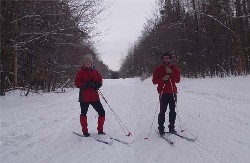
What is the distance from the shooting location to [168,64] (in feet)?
26.5

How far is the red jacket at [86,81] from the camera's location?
25.8ft

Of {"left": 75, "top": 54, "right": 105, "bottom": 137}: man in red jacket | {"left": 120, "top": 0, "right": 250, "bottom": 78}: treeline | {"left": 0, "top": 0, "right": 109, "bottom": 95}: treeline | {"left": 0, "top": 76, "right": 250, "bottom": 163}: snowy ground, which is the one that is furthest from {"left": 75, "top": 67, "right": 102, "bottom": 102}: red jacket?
{"left": 120, "top": 0, "right": 250, "bottom": 78}: treeline

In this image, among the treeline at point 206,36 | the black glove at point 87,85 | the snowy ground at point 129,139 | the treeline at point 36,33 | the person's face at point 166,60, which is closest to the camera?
the snowy ground at point 129,139

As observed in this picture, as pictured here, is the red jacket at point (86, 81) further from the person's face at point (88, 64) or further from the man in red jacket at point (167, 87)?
the man in red jacket at point (167, 87)

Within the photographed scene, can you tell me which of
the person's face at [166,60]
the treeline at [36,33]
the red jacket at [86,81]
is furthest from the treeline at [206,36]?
the red jacket at [86,81]

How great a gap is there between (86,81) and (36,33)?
30.2 ft

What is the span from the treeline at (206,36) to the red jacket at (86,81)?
66.0 feet

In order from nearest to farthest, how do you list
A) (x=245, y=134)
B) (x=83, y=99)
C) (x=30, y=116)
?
(x=245, y=134), (x=83, y=99), (x=30, y=116)

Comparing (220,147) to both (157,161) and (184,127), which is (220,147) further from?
(184,127)

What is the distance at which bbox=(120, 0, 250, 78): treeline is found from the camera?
27.5 metres

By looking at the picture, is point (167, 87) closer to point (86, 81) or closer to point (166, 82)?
point (166, 82)

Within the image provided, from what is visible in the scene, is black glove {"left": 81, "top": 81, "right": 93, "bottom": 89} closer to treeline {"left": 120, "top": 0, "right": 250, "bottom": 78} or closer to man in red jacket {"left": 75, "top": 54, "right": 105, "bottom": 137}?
man in red jacket {"left": 75, "top": 54, "right": 105, "bottom": 137}

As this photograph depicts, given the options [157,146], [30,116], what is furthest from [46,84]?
[157,146]

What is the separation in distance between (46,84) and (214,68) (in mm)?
17858
